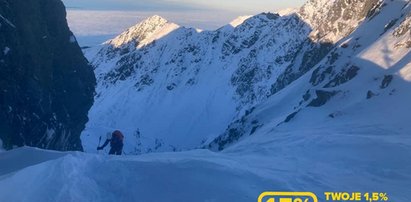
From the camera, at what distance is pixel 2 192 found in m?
12.5

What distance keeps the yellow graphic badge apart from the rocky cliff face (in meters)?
25.1

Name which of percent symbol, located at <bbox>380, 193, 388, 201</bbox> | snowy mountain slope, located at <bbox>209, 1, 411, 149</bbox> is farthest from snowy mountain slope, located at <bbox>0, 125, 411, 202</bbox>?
snowy mountain slope, located at <bbox>209, 1, 411, 149</bbox>

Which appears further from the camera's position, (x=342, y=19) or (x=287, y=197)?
(x=342, y=19)

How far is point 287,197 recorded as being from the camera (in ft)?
40.0

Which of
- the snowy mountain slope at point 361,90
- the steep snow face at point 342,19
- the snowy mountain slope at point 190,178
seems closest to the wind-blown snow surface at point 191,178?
the snowy mountain slope at point 190,178

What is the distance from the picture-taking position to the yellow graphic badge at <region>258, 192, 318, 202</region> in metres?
12.0

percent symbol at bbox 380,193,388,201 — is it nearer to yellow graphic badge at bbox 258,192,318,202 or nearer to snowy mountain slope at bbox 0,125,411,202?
snowy mountain slope at bbox 0,125,411,202

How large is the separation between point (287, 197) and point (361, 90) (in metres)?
30.1

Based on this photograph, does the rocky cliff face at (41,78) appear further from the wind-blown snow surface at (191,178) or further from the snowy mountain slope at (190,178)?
the snowy mountain slope at (190,178)

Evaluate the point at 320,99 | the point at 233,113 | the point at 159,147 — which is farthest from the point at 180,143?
the point at 320,99

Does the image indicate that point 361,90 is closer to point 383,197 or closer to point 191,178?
point 383,197

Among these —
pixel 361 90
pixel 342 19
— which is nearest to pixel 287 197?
pixel 361 90

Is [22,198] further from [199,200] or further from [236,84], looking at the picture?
[236,84]

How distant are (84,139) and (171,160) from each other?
354 feet
